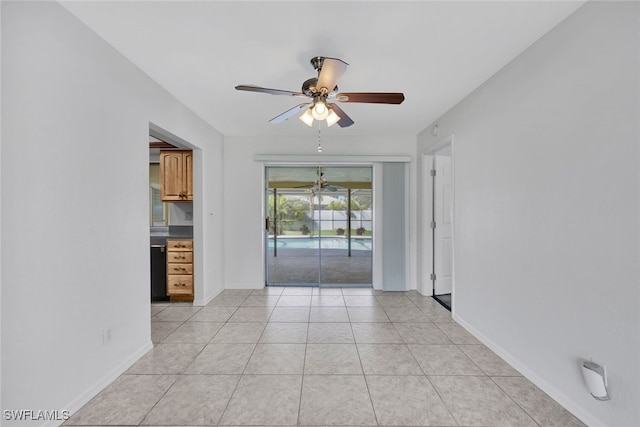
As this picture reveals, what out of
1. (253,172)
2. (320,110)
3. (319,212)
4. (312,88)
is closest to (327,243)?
(319,212)

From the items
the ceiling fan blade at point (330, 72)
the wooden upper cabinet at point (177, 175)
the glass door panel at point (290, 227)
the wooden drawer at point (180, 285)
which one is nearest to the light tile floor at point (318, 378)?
the wooden drawer at point (180, 285)

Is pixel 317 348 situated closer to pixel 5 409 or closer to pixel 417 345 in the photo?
pixel 417 345

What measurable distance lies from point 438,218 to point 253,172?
2.93 meters

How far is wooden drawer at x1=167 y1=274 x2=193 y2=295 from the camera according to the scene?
3.95 meters

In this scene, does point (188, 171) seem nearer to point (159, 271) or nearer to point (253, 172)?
point (253, 172)

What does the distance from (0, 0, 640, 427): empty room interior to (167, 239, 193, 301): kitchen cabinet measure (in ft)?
1.90

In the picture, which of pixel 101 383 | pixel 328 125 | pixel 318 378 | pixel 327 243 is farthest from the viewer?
pixel 327 243

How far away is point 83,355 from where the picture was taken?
184 cm

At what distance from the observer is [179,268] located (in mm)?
3959

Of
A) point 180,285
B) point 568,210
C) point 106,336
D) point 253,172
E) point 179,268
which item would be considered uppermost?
point 253,172

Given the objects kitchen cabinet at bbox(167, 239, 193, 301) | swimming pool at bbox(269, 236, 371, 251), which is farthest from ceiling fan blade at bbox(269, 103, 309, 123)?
swimming pool at bbox(269, 236, 371, 251)

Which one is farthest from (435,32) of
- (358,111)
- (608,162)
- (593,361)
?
(593,361)

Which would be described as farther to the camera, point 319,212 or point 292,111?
point 319,212

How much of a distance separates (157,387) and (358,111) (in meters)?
3.28
